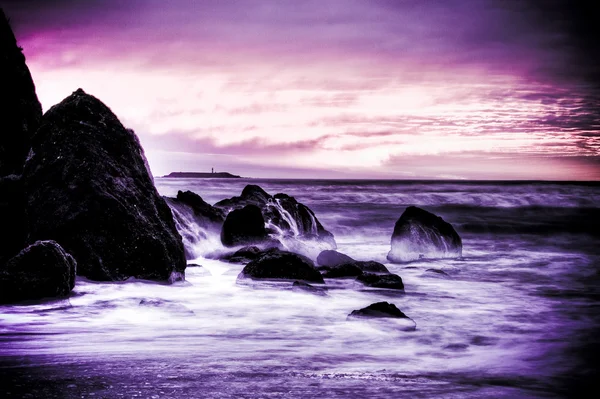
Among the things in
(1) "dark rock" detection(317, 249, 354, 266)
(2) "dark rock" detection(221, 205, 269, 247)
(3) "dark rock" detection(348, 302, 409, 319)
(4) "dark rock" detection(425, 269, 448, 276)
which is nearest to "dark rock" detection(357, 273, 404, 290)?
(1) "dark rock" detection(317, 249, 354, 266)

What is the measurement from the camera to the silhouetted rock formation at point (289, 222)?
12.4 meters

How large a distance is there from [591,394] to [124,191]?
5.41 meters

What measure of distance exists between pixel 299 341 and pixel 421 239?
7.48 meters

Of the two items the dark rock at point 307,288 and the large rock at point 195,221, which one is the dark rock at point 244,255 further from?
the dark rock at point 307,288

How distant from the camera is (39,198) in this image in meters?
7.16

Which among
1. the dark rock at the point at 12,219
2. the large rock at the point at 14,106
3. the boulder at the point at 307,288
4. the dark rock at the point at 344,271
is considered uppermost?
the large rock at the point at 14,106

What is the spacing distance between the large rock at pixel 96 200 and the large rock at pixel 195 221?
313 centimetres

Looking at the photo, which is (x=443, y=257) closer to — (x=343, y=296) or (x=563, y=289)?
(x=563, y=289)

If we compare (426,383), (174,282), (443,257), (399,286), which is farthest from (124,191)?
(443,257)

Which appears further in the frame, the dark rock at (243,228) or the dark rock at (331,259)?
the dark rock at (243,228)

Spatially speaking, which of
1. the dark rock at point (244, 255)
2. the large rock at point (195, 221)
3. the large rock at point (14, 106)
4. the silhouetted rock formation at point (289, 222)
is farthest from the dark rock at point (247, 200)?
the large rock at point (14, 106)

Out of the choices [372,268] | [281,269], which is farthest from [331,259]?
[281,269]

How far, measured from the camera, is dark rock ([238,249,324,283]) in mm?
8133

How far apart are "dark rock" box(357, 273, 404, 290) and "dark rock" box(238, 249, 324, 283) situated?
1.89 feet
